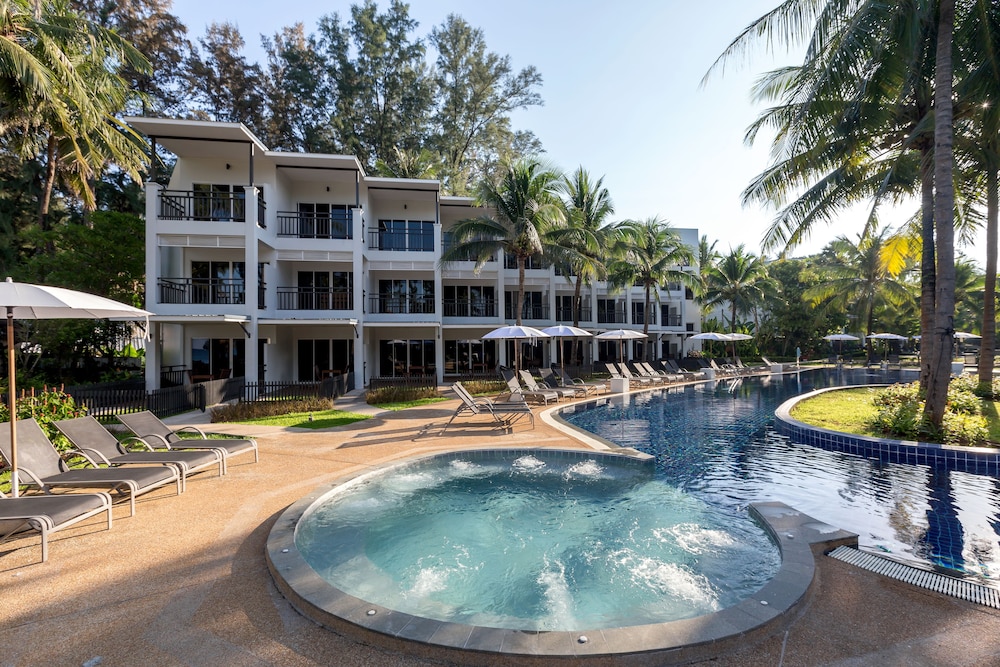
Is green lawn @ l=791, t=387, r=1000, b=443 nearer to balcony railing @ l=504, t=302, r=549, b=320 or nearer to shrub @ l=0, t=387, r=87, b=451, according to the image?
balcony railing @ l=504, t=302, r=549, b=320

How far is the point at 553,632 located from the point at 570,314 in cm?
2550

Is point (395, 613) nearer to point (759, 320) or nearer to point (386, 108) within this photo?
point (386, 108)

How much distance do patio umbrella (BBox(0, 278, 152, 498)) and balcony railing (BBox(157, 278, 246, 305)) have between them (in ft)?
39.8

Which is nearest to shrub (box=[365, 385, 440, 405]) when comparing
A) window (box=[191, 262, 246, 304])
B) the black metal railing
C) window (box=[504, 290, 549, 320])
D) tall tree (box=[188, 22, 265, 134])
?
window (box=[191, 262, 246, 304])

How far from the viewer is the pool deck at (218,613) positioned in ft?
9.04

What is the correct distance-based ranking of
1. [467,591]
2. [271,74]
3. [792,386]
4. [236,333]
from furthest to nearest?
1. [271,74]
2. [792,386]
3. [236,333]
4. [467,591]

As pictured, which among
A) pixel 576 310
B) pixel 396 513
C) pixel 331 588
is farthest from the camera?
pixel 576 310

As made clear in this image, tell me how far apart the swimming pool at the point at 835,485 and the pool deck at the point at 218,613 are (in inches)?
55.6

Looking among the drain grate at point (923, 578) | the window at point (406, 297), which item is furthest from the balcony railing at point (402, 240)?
the drain grate at point (923, 578)

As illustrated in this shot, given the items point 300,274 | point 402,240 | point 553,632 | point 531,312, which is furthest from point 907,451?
point 300,274

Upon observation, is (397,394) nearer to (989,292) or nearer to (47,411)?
(47,411)

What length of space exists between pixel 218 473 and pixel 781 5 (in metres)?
13.7

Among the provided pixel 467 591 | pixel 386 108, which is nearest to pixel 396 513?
pixel 467 591

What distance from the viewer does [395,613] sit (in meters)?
3.05
